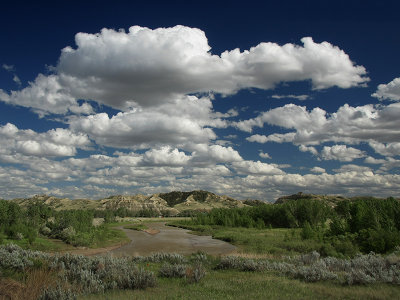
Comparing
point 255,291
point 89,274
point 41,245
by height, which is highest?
point 89,274

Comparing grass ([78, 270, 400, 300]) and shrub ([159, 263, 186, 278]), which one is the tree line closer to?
grass ([78, 270, 400, 300])

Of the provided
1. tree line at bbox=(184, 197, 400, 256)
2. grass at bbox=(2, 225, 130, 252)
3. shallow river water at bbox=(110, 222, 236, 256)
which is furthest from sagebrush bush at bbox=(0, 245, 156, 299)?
tree line at bbox=(184, 197, 400, 256)

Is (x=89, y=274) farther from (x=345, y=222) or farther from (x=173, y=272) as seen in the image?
(x=345, y=222)

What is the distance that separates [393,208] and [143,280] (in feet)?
160

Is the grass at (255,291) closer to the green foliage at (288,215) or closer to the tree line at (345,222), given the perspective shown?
the tree line at (345,222)

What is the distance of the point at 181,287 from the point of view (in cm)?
1297

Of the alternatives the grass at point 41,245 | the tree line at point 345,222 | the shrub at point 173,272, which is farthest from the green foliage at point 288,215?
the shrub at point 173,272

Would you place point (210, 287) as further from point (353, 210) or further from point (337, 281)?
point (353, 210)

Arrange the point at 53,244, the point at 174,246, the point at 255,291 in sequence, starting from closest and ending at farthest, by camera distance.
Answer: the point at 255,291 → the point at 53,244 → the point at 174,246

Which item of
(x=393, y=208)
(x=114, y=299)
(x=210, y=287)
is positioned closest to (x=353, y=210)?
(x=393, y=208)

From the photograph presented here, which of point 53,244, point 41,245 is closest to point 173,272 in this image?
point 41,245

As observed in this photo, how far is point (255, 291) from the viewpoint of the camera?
11883mm

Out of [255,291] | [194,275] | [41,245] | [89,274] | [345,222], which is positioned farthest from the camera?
[345,222]

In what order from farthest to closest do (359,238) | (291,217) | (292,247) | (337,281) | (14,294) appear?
(291,217) < (292,247) < (359,238) < (337,281) < (14,294)
